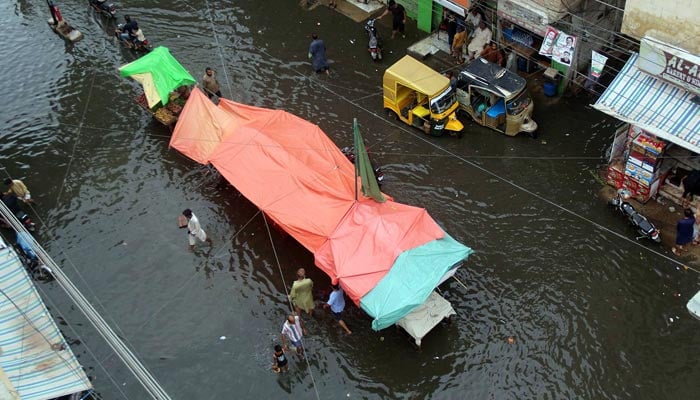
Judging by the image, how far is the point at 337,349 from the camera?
15.9m

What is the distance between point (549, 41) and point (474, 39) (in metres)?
3.19

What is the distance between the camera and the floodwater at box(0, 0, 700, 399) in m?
15.3

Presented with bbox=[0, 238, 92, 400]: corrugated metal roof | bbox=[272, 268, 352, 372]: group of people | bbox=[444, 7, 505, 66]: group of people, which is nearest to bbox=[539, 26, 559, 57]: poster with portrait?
bbox=[444, 7, 505, 66]: group of people

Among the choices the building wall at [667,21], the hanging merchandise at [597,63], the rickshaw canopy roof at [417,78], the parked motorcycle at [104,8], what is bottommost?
the rickshaw canopy roof at [417,78]

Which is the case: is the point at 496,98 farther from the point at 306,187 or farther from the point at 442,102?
the point at 306,187

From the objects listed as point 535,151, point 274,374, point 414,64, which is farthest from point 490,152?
point 274,374

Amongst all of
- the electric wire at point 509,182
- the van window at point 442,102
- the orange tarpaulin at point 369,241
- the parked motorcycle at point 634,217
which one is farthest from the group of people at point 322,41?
the parked motorcycle at point 634,217

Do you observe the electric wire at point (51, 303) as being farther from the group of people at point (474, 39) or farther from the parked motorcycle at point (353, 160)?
the group of people at point (474, 39)

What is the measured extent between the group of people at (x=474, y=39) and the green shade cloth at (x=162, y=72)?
A: 9052mm

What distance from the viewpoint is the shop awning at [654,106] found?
1603cm

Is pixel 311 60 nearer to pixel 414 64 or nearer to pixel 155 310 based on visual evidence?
pixel 414 64

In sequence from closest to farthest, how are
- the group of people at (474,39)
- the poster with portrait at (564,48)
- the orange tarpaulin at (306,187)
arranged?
the orange tarpaulin at (306,187)
the poster with portrait at (564,48)
the group of people at (474,39)

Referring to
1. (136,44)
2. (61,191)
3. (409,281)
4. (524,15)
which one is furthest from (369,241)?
(136,44)

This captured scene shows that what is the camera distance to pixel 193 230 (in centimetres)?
1780
